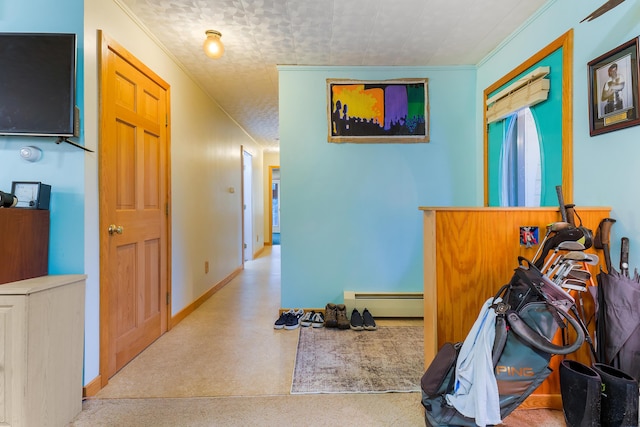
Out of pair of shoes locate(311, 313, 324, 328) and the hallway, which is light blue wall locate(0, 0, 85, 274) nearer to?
the hallway

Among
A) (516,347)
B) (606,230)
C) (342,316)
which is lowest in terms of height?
(342,316)

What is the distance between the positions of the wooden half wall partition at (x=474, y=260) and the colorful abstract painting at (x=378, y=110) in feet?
5.08

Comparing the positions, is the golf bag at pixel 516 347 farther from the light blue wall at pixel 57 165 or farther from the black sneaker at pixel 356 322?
the light blue wall at pixel 57 165

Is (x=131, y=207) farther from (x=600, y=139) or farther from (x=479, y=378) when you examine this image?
(x=600, y=139)

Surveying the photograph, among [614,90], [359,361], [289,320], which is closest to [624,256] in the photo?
[614,90]

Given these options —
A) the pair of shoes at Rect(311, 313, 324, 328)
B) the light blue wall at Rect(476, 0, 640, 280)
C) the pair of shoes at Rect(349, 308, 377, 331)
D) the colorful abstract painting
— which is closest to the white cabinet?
the pair of shoes at Rect(311, 313, 324, 328)

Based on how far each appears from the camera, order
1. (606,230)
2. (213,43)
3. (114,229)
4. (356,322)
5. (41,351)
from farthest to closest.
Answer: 1. (356,322)
2. (213,43)
3. (114,229)
4. (606,230)
5. (41,351)

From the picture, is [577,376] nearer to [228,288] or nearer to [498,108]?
[498,108]

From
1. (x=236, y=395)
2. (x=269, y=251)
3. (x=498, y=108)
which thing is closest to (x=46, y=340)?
(x=236, y=395)

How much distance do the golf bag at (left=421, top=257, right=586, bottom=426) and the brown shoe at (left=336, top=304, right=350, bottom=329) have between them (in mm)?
1345

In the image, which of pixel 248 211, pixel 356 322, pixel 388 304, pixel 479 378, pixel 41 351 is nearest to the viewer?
pixel 479 378

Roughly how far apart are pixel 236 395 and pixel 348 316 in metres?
1.36

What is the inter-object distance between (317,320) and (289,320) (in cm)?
26

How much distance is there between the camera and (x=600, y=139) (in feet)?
5.36
